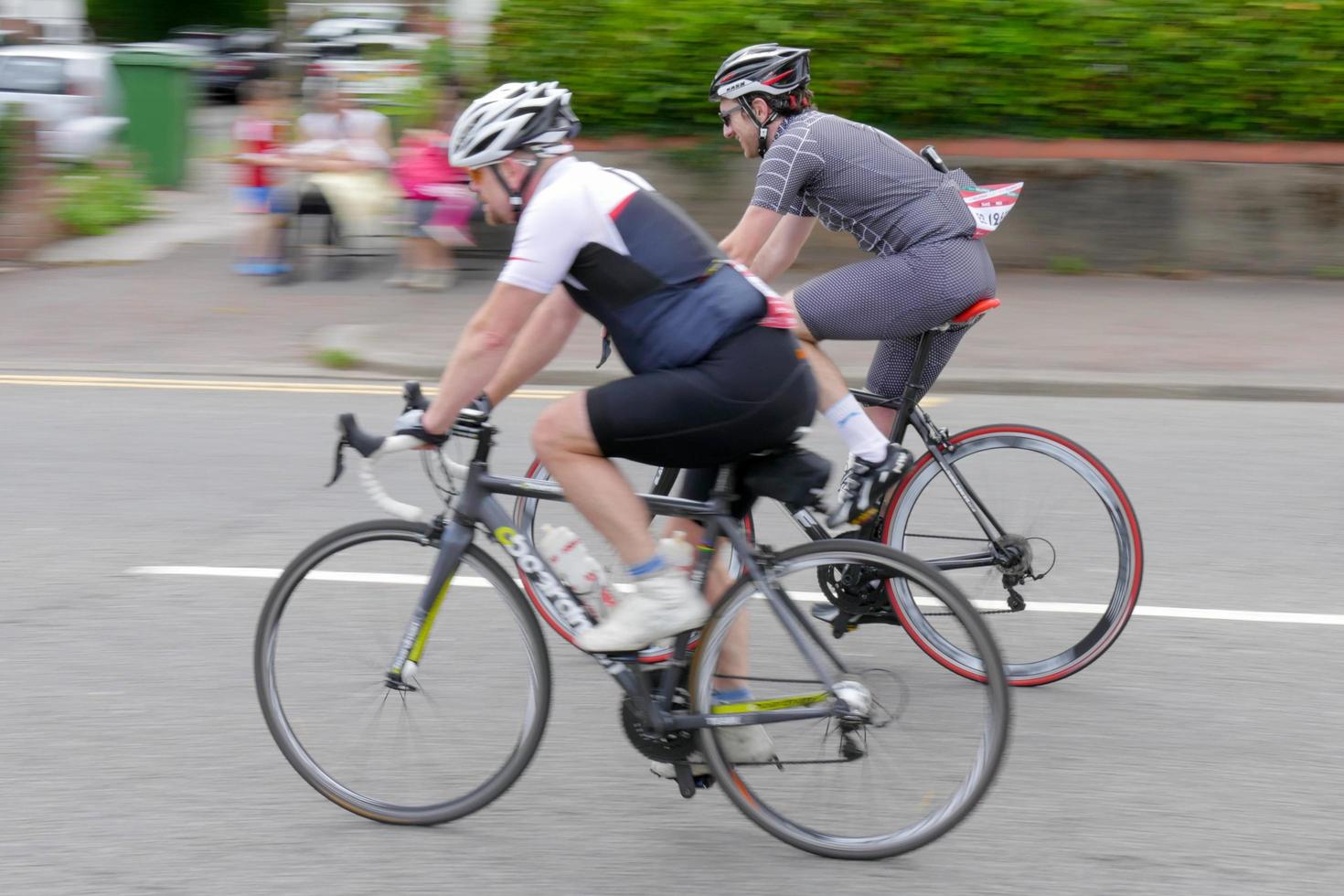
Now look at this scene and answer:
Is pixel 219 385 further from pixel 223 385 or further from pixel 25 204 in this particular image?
pixel 25 204

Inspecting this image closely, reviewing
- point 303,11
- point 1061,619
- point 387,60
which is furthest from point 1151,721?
point 303,11

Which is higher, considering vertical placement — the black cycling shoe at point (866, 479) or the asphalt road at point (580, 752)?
the black cycling shoe at point (866, 479)

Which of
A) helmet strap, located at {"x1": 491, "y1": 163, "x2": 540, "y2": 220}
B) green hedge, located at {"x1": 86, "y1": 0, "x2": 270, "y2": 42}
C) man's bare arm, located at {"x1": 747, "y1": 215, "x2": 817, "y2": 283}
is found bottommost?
green hedge, located at {"x1": 86, "y1": 0, "x2": 270, "y2": 42}

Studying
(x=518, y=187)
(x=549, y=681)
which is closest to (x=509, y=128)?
(x=518, y=187)

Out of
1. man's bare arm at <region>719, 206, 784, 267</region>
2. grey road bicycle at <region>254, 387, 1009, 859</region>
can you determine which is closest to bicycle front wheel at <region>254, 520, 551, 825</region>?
grey road bicycle at <region>254, 387, 1009, 859</region>

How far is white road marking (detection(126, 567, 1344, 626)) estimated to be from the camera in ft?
12.2

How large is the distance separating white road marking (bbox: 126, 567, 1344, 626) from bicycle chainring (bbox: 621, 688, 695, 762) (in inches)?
15.4

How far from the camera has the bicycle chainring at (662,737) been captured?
11.8 ft

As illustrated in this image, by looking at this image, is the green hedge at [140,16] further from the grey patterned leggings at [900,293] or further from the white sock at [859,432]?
the white sock at [859,432]

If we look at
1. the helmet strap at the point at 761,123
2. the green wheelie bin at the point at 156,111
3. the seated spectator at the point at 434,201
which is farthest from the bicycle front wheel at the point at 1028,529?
the green wheelie bin at the point at 156,111

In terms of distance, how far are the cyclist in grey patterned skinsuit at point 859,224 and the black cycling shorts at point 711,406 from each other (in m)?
0.94

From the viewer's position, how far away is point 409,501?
6613 millimetres

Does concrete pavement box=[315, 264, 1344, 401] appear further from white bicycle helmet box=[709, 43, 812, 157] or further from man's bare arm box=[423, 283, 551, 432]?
man's bare arm box=[423, 283, 551, 432]

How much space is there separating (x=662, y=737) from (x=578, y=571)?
0.43 metres
